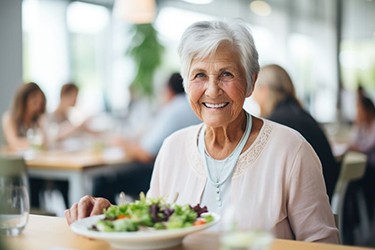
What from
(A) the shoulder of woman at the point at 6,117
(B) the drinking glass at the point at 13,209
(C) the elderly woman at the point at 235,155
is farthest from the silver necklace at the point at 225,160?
(A) the shoulder of woman at the point at 6,117

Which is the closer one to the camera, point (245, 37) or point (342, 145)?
point (245, 37)

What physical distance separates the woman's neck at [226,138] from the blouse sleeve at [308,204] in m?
0.23

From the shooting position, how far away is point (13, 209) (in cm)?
165

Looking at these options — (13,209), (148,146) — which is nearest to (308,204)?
(13,209)

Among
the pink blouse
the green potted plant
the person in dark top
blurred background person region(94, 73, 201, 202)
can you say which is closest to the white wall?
blurred background person region(94, 73, 201, 202)

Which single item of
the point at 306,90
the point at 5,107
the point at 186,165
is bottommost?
the point at 306,90

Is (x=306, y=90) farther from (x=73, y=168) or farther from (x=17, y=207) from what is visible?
(x=17, y=207)

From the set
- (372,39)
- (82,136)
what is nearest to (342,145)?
(82,136)

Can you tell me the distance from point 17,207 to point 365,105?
189 inches

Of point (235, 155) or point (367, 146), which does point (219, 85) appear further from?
point (367, 146)

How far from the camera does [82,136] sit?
19.6ft

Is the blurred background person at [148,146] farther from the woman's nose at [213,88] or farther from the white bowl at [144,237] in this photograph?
the white bowl at [144,237]

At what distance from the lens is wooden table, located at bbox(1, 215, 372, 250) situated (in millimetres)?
1507

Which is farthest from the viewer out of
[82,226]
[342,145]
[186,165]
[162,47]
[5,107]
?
[162,47]
